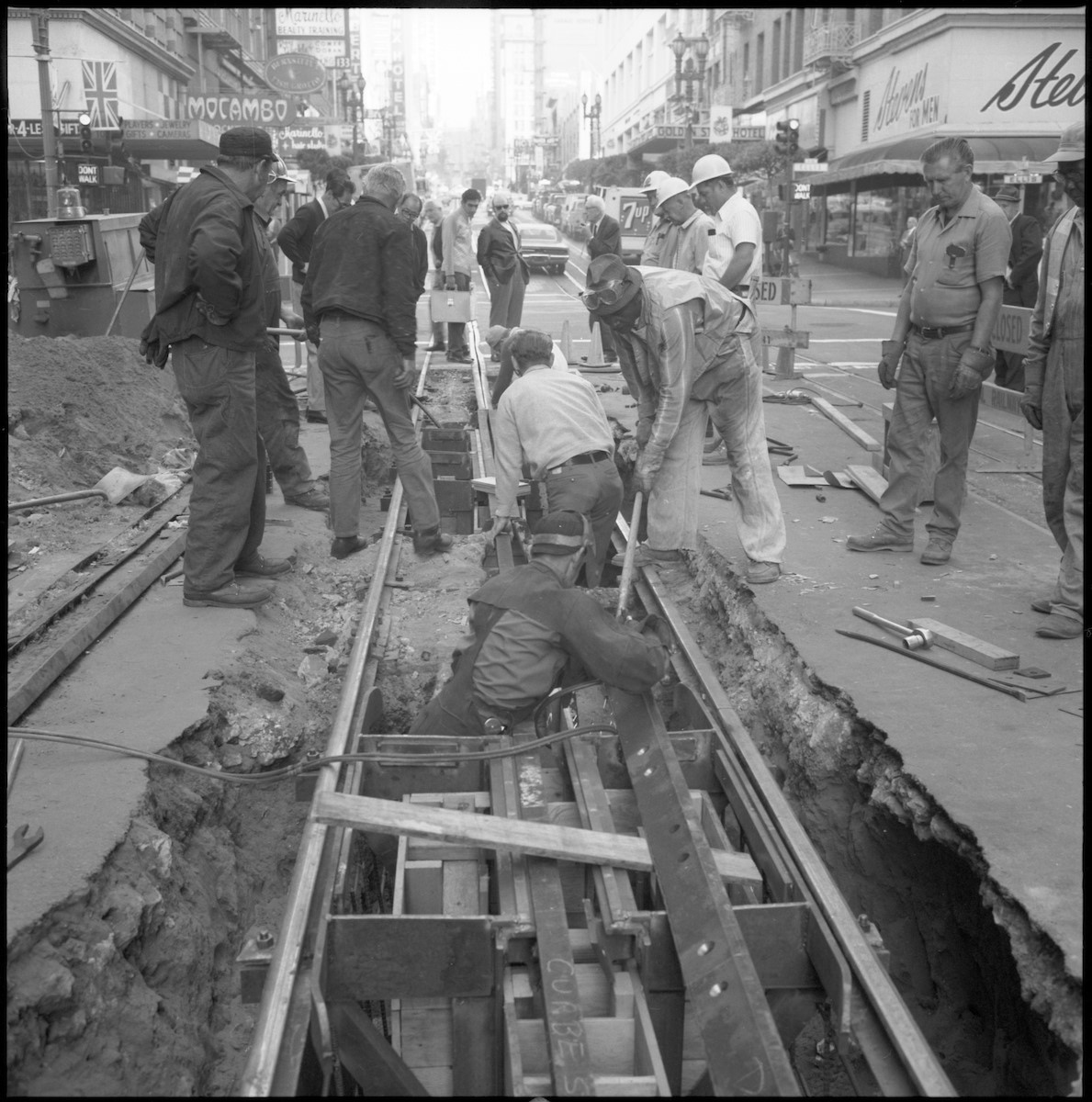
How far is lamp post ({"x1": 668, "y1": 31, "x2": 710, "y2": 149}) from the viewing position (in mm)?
46625

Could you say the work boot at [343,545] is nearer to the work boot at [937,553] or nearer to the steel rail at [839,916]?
the steel rail at [839,916]

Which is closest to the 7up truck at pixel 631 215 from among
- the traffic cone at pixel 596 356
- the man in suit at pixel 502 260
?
the traffic cone at pixel 596 356

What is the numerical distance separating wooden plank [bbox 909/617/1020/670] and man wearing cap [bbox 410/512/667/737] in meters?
1.80

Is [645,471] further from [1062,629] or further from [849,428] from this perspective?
[849,428]

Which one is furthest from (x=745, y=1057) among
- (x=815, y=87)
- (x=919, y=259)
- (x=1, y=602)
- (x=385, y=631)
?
(x=815, y=87)

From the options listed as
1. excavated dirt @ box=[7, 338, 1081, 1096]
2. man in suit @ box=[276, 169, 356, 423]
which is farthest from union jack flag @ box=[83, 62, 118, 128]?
excavated dirt @ box=[7, 338, 1081, 1096]

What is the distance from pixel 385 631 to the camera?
21.3 feet

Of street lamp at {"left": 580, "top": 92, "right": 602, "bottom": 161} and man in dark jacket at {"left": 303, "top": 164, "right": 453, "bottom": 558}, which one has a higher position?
street lamp at {"left": 580, "top": 92, "right": 602, "bottom": 161}

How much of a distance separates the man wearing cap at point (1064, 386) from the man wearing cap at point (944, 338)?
0.34 m

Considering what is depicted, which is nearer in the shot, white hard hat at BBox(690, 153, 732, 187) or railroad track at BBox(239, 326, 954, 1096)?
railroad track at BBox(239, 326, 954, 1096)

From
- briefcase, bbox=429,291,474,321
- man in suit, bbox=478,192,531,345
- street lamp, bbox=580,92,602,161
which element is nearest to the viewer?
man in suit, bbox=478,192,531,345

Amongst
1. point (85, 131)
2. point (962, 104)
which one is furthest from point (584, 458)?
point (962, 104)

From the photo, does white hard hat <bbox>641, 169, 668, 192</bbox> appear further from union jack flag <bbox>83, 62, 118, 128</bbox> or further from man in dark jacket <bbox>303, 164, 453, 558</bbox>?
union jack flag <bbox>83, 62, 118, 128</bbox>

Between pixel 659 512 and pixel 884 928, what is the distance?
2.98m
